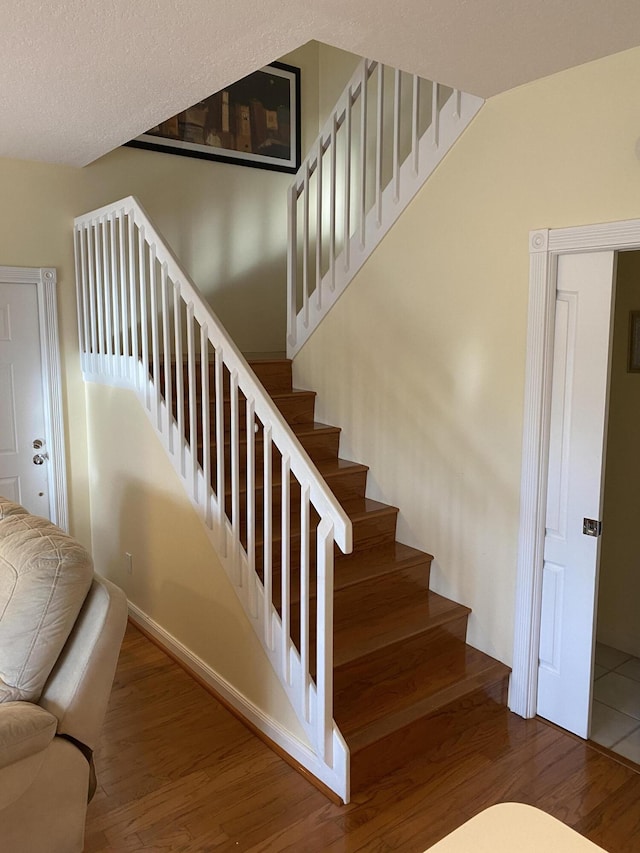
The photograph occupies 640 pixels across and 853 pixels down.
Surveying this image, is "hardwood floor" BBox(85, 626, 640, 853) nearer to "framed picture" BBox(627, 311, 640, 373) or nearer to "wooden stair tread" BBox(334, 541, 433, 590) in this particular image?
"wooden stair tread" BBox(334, 541, 433, 590)

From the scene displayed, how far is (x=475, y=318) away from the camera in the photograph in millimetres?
2818

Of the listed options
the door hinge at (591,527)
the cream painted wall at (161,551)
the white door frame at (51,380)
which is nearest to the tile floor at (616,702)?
the door hinge at (591,527)

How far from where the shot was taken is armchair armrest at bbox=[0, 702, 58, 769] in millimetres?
1692

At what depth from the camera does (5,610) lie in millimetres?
1912

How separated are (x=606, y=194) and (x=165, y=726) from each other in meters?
2.67

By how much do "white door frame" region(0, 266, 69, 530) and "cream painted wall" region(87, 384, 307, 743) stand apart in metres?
0.17

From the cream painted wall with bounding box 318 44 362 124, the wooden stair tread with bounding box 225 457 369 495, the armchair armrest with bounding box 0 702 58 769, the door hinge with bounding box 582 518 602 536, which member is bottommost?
the armchair armrest with bounding box 0 702 58 769

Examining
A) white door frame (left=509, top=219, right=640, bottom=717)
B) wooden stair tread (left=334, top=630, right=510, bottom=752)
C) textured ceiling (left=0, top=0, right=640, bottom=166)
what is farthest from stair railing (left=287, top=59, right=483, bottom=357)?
wooden stair tread (left=334, top=630, right=510, bottom=752)

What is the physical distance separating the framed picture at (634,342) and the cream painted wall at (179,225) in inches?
90.7

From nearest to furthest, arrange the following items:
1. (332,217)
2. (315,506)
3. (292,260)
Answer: (315,506), (332,217), (292,260)

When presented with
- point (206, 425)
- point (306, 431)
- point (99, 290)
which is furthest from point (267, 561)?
point (99, 290)

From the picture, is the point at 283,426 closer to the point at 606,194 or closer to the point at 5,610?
the point at 5,610

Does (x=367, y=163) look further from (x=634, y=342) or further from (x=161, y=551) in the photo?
(x=161, y=551)

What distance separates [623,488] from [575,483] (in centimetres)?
91
